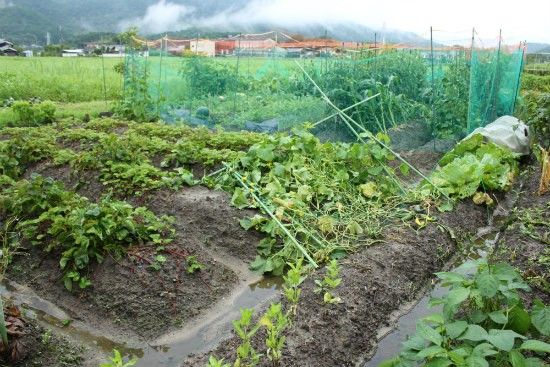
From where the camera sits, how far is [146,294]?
4562 millimetres

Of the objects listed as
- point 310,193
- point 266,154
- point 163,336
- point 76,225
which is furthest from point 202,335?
point 266,154

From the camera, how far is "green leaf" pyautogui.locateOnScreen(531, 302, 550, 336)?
10.3ft

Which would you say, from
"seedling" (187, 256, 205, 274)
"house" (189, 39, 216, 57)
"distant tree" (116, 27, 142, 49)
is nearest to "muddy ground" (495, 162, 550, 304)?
"seedling" (187, 256, 205, 274)

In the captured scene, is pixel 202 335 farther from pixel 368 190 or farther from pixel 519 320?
pixel 368 190

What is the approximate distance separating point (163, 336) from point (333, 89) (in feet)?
21.5

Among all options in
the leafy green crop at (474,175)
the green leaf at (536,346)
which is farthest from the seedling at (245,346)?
the leafy green crop at (474,175)

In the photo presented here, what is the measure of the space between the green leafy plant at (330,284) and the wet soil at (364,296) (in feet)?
0.15

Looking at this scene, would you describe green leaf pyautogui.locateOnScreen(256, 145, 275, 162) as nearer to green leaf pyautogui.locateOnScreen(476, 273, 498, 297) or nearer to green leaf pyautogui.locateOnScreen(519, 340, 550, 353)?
green leaf pyautogui.locateOnScreen(476, 273, 498, 297)

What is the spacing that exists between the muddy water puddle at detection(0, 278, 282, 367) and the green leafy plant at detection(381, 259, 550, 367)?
5.23 ft

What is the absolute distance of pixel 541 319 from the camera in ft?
10.5

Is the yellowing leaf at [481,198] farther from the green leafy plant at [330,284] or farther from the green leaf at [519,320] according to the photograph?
the green leaf at [519,320]

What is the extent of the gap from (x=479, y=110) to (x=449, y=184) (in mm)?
4348

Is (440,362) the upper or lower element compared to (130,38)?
lower

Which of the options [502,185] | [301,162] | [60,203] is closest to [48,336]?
[60,203]
